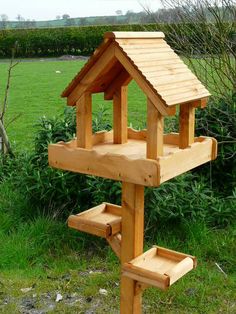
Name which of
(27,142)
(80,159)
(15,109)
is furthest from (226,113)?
(15,109)

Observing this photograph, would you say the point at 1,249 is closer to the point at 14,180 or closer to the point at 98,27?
the point at 14,180

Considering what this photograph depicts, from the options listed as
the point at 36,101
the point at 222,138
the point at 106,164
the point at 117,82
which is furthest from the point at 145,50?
the point at 36,101

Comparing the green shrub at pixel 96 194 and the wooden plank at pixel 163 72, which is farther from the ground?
the wooden plank at pixel 163 72

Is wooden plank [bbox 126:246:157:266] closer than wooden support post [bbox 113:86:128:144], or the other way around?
wooden plank [bbox 126:246:157:266]

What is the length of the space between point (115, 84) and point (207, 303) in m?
1.69

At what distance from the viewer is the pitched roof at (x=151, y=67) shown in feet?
6.43

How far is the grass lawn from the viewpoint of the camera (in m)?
3.29

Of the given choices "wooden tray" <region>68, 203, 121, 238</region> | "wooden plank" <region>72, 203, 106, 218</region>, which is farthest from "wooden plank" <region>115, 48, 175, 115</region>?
"wooden plank" <region>72, 203, 106, 218</region>

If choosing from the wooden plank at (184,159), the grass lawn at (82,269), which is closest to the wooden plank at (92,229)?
the wooden plank at (184,159)

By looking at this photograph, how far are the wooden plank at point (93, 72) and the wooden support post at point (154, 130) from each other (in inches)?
9.4

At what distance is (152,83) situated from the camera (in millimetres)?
1938

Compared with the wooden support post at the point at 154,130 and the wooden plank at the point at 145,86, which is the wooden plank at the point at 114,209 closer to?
the wooden support post at the point at 154,130

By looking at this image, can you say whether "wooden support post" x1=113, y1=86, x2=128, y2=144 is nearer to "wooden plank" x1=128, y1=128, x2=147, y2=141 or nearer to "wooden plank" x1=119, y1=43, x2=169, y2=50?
"wooden plank" x1=128, y1=128, x2=147, y2=141

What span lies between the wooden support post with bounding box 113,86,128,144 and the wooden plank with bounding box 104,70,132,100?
0.02m
